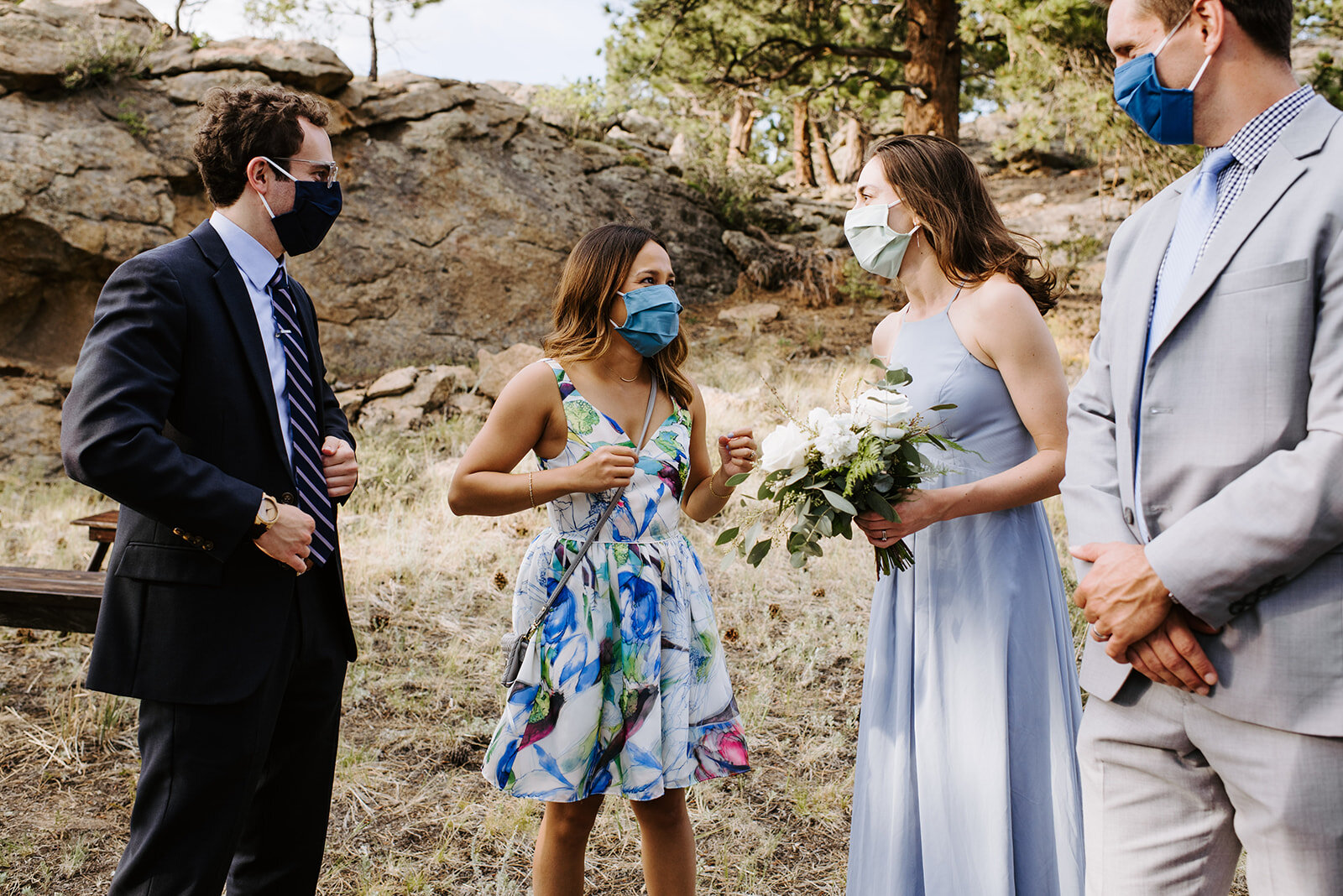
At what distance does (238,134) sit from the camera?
2.60 metres

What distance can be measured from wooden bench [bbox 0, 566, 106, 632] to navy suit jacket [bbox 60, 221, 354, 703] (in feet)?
5.27

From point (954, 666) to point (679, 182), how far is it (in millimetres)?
11941

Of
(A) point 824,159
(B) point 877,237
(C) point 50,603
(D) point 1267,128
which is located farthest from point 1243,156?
(A) point 824,159

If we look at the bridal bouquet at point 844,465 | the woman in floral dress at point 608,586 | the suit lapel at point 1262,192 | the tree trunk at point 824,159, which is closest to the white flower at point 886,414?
the bridal bouquet at point 844,465

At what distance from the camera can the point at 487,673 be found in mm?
5070

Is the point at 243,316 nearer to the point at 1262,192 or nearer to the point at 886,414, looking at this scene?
the point at 886,414

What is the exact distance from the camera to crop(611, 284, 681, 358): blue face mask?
2826 millimetres

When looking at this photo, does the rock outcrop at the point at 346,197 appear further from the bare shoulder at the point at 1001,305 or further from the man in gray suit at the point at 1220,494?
the man in gray suit at the point at 1220,494

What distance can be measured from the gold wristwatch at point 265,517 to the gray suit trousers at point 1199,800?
1908mm

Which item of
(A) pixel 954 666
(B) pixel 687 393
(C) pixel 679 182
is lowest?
(A) pixel 954 666

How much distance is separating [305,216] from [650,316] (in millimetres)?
1050

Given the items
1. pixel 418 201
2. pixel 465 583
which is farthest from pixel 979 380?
pixel 418 201

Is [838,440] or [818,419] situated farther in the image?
[818,419]

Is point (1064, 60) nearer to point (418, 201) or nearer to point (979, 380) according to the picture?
point (418, 201)
